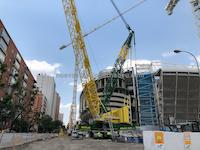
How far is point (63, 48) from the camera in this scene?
90.7 m

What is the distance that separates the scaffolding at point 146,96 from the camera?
5792 inches

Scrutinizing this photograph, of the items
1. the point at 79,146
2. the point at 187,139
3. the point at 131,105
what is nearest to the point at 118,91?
the point at 131,105

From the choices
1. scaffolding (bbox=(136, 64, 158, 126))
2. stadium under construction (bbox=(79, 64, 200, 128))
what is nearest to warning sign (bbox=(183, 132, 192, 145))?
stadium under construction (bbox=(79, 64, 200, 128))

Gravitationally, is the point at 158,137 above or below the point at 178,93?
below

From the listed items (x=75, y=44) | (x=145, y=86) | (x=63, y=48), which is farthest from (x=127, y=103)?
(x=75, y=44)

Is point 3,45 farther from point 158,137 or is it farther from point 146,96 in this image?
point 146,96

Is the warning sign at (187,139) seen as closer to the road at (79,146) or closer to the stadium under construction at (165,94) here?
the road at (79,146)

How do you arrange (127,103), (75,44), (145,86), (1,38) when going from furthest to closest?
(127,103), (145,86), (75,44), (1,38)

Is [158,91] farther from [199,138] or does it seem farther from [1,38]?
[199,138]

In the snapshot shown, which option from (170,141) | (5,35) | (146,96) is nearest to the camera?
(170,141)

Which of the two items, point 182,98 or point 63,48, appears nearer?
point 63,48

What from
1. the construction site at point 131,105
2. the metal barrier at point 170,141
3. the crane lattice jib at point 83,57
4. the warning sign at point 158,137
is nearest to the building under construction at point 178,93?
the construction site at point 131,105

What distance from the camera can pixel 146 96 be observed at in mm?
149125

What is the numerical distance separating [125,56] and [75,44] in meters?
24.8
